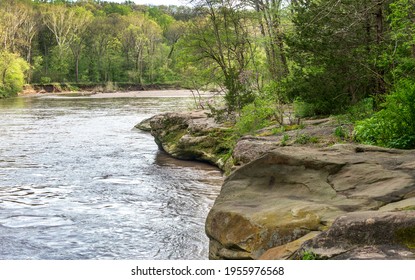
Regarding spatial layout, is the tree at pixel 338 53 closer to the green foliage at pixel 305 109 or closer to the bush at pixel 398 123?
the green foliage at pixel 305 109

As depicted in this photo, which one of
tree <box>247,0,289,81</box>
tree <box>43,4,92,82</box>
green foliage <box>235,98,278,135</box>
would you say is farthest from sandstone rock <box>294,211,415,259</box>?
tree <box>43,4,92,82</box>

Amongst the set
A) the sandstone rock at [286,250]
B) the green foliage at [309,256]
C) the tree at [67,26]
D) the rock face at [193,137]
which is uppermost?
the tree at [67,26]

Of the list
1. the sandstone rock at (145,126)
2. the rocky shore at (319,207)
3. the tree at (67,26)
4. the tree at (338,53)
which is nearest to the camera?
the rocky shore at (319,207)

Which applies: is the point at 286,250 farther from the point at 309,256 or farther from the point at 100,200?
the point at 100,200

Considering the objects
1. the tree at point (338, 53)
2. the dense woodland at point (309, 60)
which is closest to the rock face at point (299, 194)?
the dense woodland at point (309, 60)

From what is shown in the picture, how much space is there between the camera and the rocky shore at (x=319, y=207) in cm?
477

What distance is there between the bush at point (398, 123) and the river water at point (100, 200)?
3.94 metres

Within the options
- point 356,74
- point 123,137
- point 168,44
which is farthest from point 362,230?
point 168,44

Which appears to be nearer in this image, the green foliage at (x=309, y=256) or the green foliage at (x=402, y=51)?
the green foliage at (x=309, y=256)

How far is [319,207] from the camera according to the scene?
20.7ft

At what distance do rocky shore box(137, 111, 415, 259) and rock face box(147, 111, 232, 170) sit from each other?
783cm

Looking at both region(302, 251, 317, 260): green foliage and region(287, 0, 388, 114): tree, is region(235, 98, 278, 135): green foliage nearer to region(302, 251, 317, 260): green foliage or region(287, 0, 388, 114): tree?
region(287, 0, 388, 114): tree

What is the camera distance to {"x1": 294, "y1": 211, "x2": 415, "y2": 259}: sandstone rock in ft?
14.9

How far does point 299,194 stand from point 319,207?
35.9 inches
